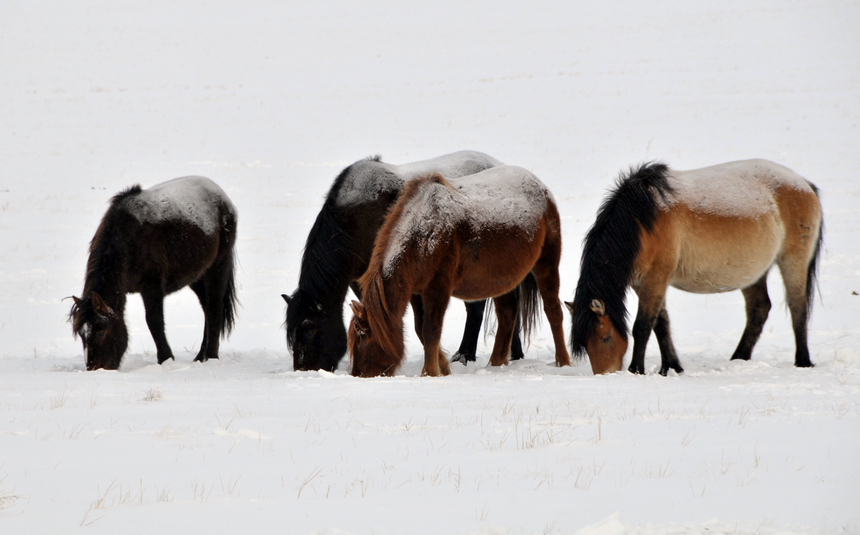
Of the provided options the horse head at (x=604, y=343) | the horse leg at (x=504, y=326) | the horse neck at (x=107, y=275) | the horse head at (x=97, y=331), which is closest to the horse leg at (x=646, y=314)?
the horse head at (x=604, y=343)

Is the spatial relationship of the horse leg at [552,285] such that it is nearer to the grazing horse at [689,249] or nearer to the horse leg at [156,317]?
the grazing horse at [689,249]

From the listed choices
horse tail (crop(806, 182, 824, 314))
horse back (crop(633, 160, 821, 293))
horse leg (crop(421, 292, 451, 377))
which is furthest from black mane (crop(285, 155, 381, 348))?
horse tail (crop(806, 182, 824, 314))

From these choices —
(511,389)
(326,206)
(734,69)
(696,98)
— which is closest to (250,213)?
(326,206)

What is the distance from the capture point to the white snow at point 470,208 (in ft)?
23.3

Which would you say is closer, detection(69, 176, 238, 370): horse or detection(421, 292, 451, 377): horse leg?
detection(421, 292, 451, 377): horse leg

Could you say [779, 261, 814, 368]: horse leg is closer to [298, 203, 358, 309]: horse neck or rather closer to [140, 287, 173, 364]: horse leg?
[298, 203, 358, 309]: horse neck

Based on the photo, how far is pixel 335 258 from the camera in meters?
7.82

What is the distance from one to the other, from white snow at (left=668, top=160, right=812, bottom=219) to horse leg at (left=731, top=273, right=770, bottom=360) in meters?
1.01

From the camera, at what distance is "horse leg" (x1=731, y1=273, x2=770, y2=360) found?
322 inches

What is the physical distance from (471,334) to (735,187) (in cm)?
357

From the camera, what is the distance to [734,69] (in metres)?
34.6

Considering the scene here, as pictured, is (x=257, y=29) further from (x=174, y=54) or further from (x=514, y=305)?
(x=514, y=305)

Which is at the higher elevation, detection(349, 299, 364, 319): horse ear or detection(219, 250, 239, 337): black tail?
detection(349, 299, 364, 319): horse ear

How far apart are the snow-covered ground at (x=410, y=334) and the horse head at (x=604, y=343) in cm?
43
